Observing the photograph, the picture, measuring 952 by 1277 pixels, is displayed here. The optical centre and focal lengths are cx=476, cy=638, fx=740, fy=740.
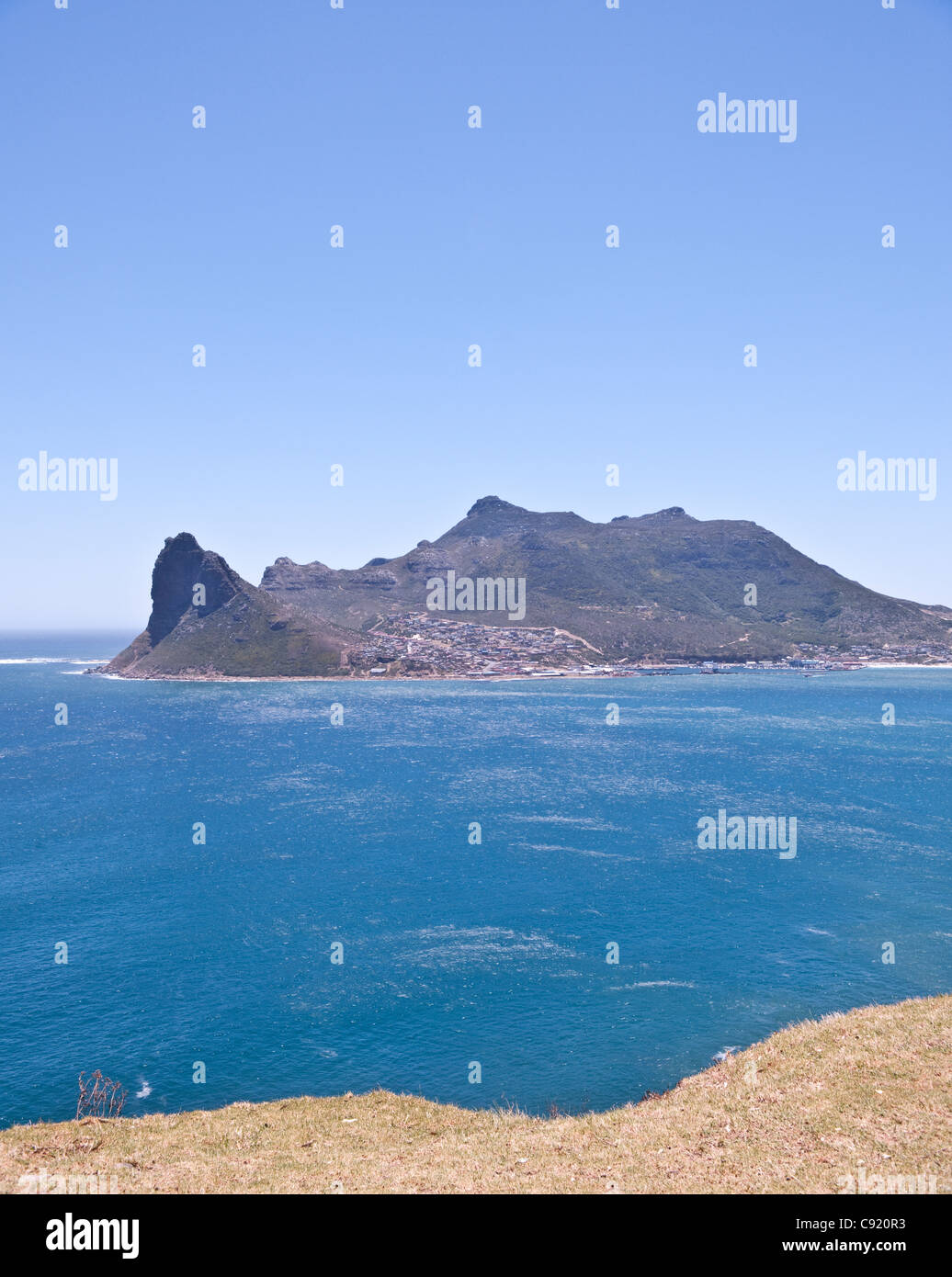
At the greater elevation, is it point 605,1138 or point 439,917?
point 605,1138

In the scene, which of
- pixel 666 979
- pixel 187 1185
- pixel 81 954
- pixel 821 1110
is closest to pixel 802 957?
pixel 666 979

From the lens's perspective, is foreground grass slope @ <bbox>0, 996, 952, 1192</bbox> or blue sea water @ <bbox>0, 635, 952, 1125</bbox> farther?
blue sea water @ <bbox>0, 635, 952, 1125</bbox>

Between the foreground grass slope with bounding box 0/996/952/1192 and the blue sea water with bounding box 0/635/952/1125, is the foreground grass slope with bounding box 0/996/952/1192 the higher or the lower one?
the higher one

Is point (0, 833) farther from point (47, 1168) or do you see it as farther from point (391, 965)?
point (47, 1168)

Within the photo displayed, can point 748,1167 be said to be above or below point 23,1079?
above
